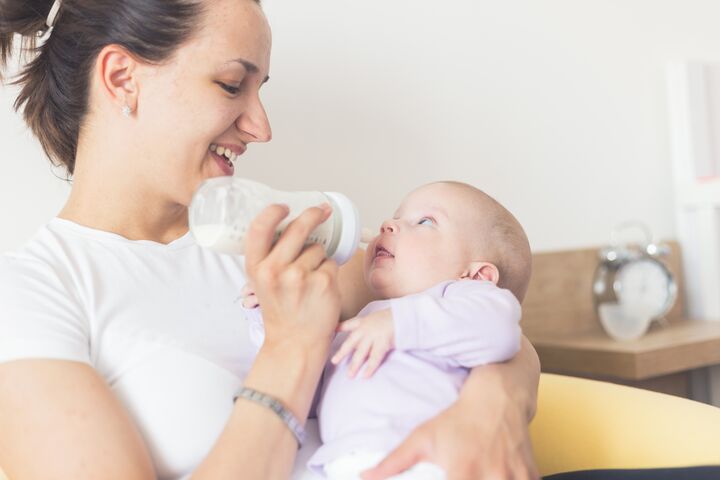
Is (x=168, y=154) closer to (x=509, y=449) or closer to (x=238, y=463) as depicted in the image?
(x=238, y=463)

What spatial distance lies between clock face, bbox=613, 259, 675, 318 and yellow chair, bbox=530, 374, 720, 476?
1.01 meters

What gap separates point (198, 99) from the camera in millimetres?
1159

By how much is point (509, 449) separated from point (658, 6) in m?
1.96

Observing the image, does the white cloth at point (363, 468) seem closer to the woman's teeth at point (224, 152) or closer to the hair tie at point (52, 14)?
the woman's teeth at point (224, 152)

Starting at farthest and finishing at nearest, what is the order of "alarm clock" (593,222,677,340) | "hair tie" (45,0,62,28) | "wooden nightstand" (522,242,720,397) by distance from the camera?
"alarm clock" (593,222,677,340) < "wooden nightstand" (522,242,720,397) < "hair tie" (45,0,62,28)

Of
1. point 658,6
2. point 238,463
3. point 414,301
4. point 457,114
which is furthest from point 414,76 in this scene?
point 238,463

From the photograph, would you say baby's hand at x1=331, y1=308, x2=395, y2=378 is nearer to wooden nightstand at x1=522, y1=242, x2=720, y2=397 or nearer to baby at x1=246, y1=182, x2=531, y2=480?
baby at x1=246, y1=182, x2=531, y2=480

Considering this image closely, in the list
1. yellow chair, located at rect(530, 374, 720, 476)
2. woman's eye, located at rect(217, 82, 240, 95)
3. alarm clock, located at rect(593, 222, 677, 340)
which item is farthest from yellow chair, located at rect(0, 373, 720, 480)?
alarm clock, located at rect(593, 222, 677, 340)

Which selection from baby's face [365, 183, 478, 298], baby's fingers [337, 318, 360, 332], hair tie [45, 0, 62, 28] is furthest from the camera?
hair tie [45, 0, 62, 28]

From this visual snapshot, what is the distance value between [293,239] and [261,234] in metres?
0.04

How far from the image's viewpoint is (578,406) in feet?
4.15

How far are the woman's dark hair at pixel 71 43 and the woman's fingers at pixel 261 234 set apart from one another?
0.35m

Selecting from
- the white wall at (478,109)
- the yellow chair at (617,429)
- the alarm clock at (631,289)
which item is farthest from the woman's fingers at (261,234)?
the alarm clock at (631,289)

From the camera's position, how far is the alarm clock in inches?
88.0
